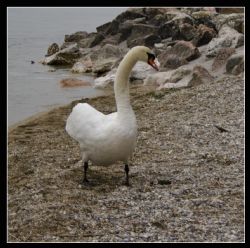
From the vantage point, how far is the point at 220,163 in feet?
36.2

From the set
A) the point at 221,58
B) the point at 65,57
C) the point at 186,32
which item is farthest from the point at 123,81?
the point at 65,57

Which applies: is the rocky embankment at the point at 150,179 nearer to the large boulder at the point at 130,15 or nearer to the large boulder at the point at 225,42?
the large boulder at the point at 225,42

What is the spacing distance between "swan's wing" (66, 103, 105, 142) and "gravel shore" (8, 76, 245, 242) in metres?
0.96

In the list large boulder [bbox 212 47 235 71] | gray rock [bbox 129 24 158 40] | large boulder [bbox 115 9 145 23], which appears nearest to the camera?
large boulder [bbox 212 47 235 71]

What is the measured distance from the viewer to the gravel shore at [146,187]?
7556 millimetres

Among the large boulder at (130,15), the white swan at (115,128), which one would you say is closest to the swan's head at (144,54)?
the white swan at (115,128)

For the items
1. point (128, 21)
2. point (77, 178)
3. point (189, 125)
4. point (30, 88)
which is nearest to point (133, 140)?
point (77, 178)

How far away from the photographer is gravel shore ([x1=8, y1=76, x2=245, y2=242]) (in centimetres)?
756

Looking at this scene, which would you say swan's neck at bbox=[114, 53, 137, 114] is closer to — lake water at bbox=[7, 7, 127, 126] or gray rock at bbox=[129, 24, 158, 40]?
lake water at bbox=[7, 7, 127, 126]

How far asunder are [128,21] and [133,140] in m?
39.3

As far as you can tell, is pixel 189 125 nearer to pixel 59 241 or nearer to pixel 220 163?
pixel 220 163

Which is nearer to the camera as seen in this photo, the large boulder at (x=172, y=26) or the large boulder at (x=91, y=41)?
the large boulder at (x=172, y=26)

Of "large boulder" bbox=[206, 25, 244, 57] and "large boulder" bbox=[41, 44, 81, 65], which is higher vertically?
"large boulder" bbox=[206, 25, 244, 57]

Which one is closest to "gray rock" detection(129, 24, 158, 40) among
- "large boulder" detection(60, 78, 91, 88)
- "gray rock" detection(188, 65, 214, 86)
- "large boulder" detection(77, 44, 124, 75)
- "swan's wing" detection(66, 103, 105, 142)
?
"large boulder" detection(77, 44, 124, 75)
